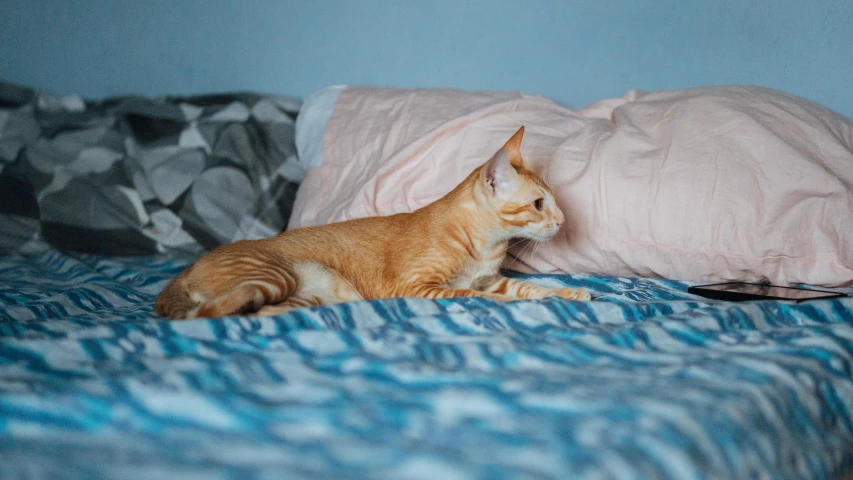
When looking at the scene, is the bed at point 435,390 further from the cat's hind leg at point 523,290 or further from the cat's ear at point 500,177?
the cat's ear at point 500,177

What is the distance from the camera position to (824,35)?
2.27 metres

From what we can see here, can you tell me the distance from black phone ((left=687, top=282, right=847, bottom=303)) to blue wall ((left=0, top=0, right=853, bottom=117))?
30.7 inches

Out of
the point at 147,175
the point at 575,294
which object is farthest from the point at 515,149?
the point at 147,175

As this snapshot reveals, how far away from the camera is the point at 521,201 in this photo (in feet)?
6.40

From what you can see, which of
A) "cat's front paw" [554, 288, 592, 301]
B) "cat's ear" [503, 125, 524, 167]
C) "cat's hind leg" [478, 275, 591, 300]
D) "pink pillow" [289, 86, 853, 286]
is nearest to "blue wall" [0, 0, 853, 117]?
"pink pillow" [289, 86, 853, 286]

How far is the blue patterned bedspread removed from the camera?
0.86 meters

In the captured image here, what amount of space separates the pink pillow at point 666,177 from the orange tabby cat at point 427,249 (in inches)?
7.1

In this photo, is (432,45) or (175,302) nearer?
(175,302)

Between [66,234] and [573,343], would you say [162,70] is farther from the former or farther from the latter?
[573,343]

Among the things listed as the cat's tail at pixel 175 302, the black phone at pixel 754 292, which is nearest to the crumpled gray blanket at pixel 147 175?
the cat's tail at pixel 175 302

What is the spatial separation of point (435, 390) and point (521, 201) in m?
0.96

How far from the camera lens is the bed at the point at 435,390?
0.86 metres

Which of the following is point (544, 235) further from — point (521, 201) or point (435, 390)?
point (435, 390)

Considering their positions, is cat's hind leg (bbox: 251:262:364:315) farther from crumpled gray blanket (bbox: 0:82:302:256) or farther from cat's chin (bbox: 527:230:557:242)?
crumpled gray blanket (bbox: 0:82:302:256)
